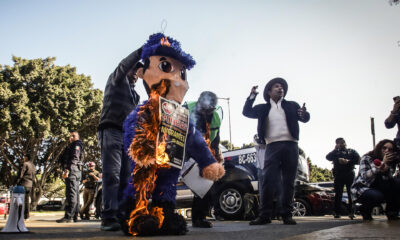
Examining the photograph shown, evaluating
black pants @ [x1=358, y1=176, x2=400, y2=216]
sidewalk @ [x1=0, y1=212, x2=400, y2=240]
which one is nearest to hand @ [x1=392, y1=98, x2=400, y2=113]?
black pants @ [x1=358, y1=176, x2=400, y2=216]

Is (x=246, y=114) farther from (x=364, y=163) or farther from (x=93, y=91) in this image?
(x=93, y=91)

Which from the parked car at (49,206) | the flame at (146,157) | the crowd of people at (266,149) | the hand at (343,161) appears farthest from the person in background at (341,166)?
the parked car at (49,206)

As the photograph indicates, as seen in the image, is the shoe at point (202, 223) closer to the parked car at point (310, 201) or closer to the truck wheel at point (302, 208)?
the parked car at point (310, 201)

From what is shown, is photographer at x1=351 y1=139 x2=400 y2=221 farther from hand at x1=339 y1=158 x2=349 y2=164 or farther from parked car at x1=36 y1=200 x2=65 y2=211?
parked car at x1=36 y1=200 x2=65 y2=211

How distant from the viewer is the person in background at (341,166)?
7852 mm

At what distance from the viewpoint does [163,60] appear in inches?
131

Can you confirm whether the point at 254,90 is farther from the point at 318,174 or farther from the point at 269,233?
the point at 318,174

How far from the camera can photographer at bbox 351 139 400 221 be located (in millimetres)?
4918

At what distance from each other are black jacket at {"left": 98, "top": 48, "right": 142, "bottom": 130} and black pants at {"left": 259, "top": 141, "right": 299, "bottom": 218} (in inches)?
75.6

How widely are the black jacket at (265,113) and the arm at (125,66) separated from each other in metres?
1.86

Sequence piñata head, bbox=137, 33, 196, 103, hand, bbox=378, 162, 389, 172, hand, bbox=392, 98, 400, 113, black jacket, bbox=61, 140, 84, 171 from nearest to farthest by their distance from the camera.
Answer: piñata head, bbox=137, 33, 196, 103
hand, bbox=378, 162, 389, 172
hand, bbox=392, 98, 400, 113
black jacket, bbox=61, 140, 84, 171

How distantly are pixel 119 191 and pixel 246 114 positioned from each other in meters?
2.01

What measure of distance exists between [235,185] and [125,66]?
470cm

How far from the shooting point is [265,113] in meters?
4.96
